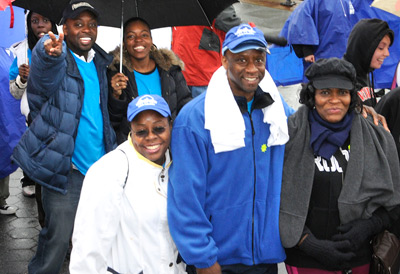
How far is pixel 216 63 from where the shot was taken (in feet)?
22.4

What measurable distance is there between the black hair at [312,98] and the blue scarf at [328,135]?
0.22 ft

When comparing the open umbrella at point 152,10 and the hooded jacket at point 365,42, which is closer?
the open umbrella at point 152,10

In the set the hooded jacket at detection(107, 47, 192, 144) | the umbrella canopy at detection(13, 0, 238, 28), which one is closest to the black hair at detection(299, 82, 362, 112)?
the umbrella canopy at detection(13, 0, 238, 28)

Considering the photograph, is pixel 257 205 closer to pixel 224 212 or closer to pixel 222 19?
pixel 224 212

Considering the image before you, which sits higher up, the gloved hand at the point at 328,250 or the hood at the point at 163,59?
the hood at the point at 163,59

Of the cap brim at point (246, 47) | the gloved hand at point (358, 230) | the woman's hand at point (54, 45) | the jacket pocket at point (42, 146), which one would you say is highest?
the cap brim at point (246, 47)

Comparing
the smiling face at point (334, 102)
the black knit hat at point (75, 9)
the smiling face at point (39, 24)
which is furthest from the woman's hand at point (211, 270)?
the smiling face at point (39, 24)

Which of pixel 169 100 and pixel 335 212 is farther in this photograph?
pixel 169 100

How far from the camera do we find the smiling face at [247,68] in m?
3.14

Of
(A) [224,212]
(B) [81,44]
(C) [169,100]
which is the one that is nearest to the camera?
(A) [224,212]

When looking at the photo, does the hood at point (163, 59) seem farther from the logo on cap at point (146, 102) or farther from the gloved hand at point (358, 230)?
the gloved hand at point (358, 230)

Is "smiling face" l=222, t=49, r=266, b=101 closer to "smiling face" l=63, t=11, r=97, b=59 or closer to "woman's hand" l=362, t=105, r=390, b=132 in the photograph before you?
"woman's hand" l=362, t=105, r=390, b=132

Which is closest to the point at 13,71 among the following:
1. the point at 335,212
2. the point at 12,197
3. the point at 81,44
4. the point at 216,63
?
the point at 81,44

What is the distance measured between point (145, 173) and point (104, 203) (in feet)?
0.98
